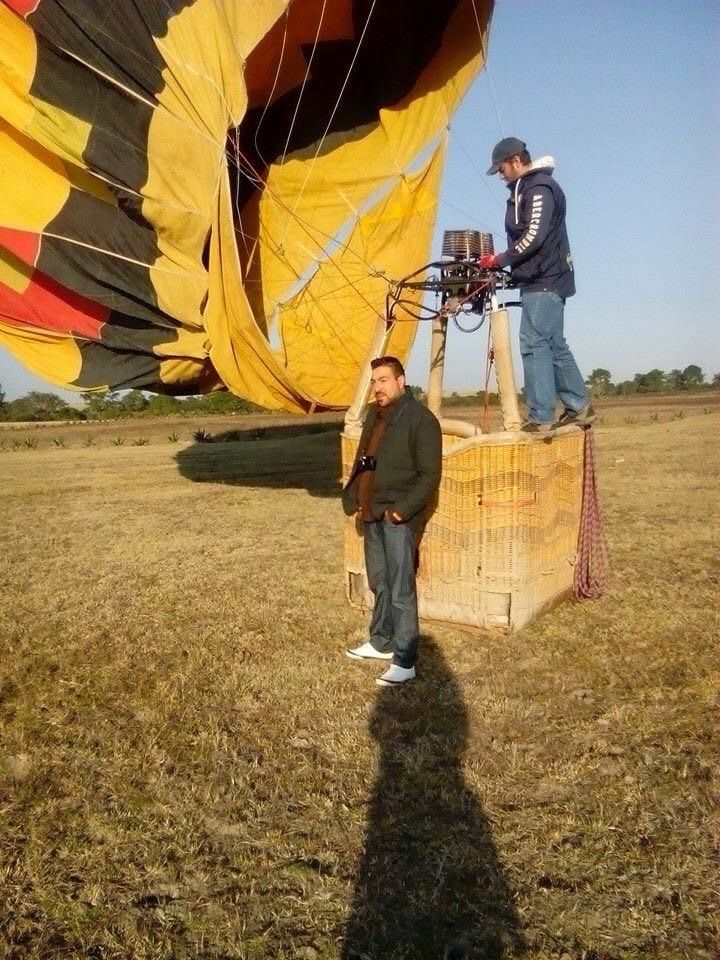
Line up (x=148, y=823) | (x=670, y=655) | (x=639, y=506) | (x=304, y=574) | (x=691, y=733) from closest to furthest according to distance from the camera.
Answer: (x=148, y=823) < (x=691, y=733) < (x=670, y=655) < (x=304, y=574) < (x=639, y=506)

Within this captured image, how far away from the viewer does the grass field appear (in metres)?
2.31

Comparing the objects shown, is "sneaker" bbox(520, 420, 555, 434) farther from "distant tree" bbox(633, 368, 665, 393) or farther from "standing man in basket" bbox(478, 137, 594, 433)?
"distant tree" bbox(633, 368, 665, 393)

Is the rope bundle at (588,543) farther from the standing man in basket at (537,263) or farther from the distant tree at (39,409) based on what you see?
the distant tree at (39,409)

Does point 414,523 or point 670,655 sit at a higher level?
point 414,523

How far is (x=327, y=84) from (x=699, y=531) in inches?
219

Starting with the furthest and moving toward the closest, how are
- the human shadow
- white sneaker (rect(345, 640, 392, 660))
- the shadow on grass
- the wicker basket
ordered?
the shadow on grass → the wicker basket → white sneaker (rect(345, 640, 392, 660)) → the human shadow

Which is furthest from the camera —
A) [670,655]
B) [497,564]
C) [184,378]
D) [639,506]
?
[639,506]

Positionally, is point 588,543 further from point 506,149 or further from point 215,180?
point 215,180

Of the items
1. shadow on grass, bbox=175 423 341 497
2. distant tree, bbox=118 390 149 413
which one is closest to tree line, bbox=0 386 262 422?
distant tree, bbox=118 390 149 413

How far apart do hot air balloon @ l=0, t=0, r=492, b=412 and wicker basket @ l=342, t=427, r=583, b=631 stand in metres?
1.59

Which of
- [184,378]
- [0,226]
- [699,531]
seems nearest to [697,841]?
[699,531]

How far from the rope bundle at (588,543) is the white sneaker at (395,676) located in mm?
1693

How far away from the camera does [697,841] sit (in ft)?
8.61

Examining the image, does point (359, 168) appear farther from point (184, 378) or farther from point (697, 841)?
point (697, 841)
